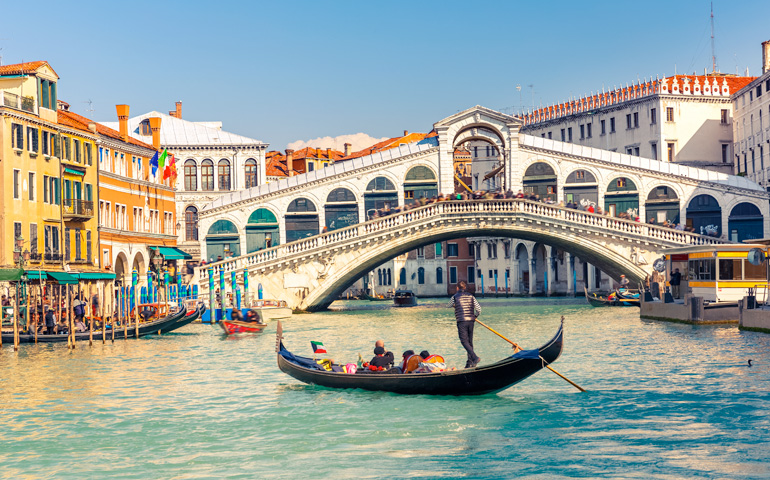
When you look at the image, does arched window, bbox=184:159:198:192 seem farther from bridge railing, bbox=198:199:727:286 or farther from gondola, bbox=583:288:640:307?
gondola, bbox=583:288:640:307

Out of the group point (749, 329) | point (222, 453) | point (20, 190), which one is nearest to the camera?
point (222, 453)

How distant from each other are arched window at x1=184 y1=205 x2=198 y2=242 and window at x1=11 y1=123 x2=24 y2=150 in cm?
1950

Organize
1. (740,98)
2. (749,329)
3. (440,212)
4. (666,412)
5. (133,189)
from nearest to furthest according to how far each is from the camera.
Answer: (666,412) → (749,329) → (440,212) → (133,189) → (740,98)

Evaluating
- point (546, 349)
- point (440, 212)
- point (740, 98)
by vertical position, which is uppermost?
point (740, 98)

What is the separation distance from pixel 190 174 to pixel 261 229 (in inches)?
460

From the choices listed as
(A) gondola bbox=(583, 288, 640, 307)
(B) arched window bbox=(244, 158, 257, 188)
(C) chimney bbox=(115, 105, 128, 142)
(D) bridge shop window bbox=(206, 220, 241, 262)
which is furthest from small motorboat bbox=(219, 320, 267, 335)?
(B) arched window bbox=(244, 158, 257, 188)

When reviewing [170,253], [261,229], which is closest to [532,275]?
[261,229]

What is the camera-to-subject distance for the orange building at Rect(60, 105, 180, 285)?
1375 inches

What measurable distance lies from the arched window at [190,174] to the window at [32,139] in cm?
1871

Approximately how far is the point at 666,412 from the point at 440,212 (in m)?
21.4

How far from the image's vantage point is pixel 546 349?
13977 mm

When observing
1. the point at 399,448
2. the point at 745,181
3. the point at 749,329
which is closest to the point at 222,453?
the point at 399,448

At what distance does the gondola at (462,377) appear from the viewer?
13.8 meters

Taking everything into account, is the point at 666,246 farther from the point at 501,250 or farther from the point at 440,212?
the point at 501,250
